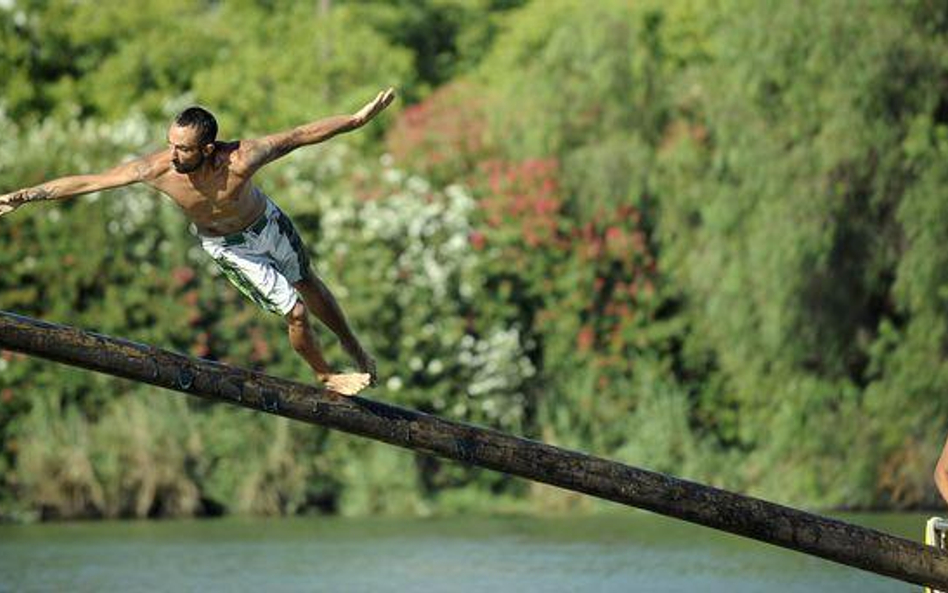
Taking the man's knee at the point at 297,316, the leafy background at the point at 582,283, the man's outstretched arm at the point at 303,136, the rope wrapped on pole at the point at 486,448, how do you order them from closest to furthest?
the rope wrapped on pole at the point at 486,448
the man's outstretched arm at the point at 303,136
the man's knee at the point at 297,316
the leafy background at the point at 582,283

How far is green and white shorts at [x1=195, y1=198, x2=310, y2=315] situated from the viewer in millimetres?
12469

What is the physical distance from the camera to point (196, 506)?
2662 cm

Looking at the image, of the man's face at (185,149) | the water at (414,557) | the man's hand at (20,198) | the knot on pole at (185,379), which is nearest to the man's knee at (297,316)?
the man's face at (185,149)

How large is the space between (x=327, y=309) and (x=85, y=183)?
1.66 m

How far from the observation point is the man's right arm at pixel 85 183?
11578 millimetres

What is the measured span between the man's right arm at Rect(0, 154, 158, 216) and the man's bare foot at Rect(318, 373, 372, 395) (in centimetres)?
129

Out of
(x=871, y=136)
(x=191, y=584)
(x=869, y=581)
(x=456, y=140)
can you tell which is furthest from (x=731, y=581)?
(x=456, y=140)

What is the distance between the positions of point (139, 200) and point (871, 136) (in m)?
8.14

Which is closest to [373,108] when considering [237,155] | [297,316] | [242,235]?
[237,155]

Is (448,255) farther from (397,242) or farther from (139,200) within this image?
(139,200)

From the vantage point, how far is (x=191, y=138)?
468 inches

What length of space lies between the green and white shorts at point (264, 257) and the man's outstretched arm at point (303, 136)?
49 cm

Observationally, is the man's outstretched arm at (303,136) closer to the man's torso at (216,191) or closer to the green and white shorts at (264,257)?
the man's torso at (216,191)

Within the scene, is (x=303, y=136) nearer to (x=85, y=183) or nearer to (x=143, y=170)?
(x=143, y=170)
